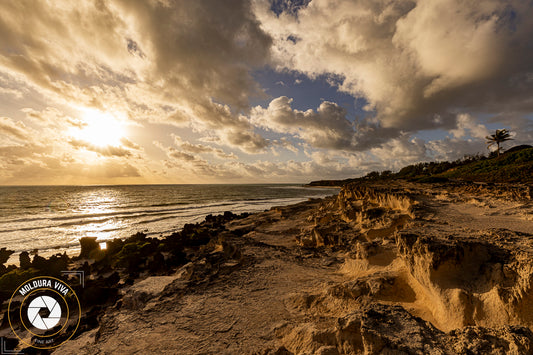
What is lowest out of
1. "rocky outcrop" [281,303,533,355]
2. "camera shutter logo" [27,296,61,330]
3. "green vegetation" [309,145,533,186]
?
"camera shutter logo" [27,296,61,330]

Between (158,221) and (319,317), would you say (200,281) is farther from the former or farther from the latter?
(158,221)

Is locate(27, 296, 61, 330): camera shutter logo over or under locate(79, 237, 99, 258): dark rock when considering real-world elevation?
under

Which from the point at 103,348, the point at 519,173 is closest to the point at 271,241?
the point at 103,348

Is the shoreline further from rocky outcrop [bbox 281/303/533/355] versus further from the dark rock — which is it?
the dark rock

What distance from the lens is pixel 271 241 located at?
45.5 feet

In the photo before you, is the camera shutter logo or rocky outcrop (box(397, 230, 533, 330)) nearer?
rocky outcrop (box(397, 230, 533, 330))

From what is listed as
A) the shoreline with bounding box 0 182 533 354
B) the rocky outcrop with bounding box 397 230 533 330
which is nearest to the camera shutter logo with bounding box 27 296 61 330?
the shoreline with bounding box 0 182 533 354

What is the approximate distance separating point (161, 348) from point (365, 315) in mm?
5030

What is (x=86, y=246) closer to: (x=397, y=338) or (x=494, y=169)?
(x=397, y=338)

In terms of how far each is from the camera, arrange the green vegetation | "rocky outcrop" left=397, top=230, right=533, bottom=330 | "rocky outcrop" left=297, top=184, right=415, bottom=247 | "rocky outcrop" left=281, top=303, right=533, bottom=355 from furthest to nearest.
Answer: the green vegetation, "rocky outcrop" left=297, top=184, right=415, bottom=247, "rocky outcrop" left=397, top=230, right=533, bottom=330, "rocky outcrop" left=281, top=303, right=533, bottom=355

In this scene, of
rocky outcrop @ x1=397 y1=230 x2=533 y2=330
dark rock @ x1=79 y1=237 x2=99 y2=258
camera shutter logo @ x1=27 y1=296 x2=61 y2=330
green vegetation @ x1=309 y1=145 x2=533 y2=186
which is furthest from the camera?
green vegetation @ x1=309 y1=145 x2=533 y2=186

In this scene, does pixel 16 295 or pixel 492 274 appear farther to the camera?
pixel 16 295

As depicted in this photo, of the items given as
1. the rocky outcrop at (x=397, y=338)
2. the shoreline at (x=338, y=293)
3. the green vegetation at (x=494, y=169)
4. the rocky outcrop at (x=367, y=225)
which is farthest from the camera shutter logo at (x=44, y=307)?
the green vegetation at (x=494, y=169)

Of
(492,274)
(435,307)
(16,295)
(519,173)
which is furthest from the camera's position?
(519,173)
